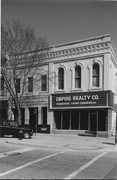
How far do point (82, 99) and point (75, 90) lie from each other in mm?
1051

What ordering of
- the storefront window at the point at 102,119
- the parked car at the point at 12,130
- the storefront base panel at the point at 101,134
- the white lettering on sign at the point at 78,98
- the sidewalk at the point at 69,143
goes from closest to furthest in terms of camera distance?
1. the sidewalk at the point at 69,143
2. the parked car at the point at 12,130
3. the storefront base panel at the point at 101,134
4. the storefront window at the point at 102,119
5. the white lettering on sign at the point at 78,98

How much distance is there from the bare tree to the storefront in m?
3.16

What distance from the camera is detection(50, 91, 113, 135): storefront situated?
71.4 ft

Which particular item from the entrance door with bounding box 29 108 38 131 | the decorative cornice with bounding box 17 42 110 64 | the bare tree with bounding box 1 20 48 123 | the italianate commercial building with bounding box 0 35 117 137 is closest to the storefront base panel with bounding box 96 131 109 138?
the italianate commercial building with bounding box 0 35 117 137

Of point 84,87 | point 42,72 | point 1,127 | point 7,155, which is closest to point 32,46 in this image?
point 42,72

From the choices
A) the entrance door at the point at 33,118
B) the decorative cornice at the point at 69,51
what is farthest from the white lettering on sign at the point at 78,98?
the decorative cornice at the point at 69,51

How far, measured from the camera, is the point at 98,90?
2214cm

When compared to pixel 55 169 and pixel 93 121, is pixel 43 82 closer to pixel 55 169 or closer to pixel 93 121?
pixel 93 121

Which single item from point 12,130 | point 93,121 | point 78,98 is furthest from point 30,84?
point 12,130

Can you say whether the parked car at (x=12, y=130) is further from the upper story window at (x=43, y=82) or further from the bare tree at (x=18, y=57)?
the upper story window at (x=43, y=82)

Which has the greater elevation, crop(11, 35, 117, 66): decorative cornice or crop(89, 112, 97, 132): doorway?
crop(11, 35, 117, 66): decorative cornice

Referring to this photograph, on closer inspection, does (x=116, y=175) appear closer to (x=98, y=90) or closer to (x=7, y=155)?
(x=7, y=155)

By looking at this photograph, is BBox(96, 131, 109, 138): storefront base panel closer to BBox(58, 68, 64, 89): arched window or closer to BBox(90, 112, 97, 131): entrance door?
BBox(90, 112, 97, 131): entrance door

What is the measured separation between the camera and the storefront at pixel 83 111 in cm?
2177
